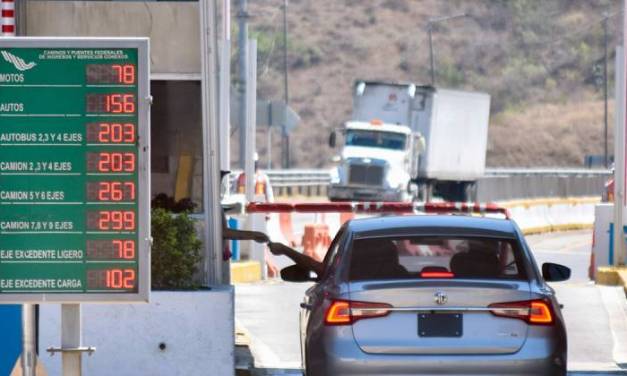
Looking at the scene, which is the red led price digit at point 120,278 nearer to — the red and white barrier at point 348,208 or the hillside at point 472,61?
the red and white barrier at point 348,208

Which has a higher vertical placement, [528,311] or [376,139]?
[376,139]

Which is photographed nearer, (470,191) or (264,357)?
(264,357)

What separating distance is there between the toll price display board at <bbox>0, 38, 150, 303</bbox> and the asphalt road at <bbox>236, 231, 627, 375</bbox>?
4.32 metres

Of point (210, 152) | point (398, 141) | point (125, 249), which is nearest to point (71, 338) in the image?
point (125, 249)

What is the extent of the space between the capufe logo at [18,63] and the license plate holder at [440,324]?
2.68m

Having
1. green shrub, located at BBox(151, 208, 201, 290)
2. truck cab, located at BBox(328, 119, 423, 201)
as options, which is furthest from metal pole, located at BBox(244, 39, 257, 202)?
truck cab, located at BBox(328, 119, 423, 201)

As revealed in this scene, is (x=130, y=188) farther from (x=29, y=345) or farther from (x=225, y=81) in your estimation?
(x=225, y=81)

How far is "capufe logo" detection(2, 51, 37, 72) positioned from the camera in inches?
371

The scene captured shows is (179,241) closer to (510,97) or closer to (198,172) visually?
(198,172)

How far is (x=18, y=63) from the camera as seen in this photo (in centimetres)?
943

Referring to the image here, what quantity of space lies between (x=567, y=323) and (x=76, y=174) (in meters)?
9.06

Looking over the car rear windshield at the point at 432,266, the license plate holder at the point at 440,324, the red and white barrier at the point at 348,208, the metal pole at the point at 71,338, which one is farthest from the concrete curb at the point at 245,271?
the metal pole at the point at 71,338

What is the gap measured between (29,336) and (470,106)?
4695 cm

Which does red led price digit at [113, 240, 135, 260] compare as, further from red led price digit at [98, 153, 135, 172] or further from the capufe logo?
the capufe logo
